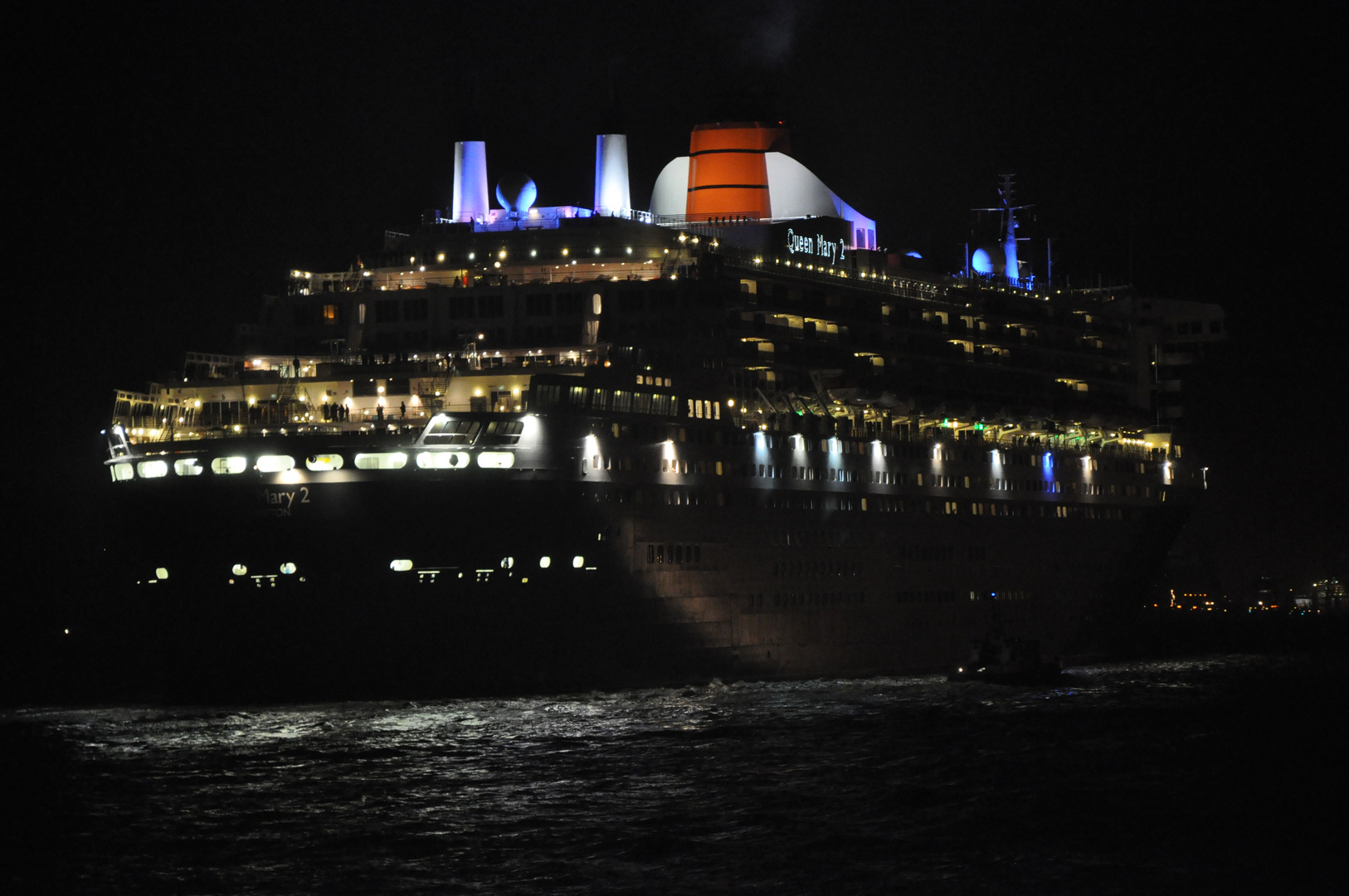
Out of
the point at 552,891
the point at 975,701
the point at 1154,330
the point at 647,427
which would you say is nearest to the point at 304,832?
the point at 552,891

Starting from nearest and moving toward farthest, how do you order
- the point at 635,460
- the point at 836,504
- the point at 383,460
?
the point at 383,460, the point at 635,460, the point at 836,504

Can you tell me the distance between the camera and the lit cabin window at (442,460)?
48.0m

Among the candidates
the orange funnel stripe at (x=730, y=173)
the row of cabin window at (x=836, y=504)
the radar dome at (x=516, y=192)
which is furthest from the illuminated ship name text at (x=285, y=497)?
the orange funnel stripe at (x=730, y=173)

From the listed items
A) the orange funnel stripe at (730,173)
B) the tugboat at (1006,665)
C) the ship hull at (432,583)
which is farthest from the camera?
the orange funnel stripe at (730,173)

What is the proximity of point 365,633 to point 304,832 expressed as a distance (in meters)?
12.8

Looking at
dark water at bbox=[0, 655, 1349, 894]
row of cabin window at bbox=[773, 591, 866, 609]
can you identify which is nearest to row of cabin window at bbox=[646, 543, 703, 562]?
dark water at bbox=[0, 655, 1349, 894]

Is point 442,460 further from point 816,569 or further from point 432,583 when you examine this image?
point 816,569

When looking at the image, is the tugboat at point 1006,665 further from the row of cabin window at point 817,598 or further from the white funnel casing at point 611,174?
the white funnel casing at point 611,174

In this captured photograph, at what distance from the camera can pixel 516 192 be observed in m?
59.5

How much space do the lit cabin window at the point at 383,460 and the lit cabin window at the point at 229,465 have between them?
313 cm

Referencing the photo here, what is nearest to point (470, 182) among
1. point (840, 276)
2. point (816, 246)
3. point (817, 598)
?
point (816, 246)

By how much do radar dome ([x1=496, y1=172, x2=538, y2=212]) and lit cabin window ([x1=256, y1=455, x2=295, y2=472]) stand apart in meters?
15.0

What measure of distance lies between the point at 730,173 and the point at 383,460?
83.2 feet

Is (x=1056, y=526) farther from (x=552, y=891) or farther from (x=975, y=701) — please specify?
(x=552, y=891)
